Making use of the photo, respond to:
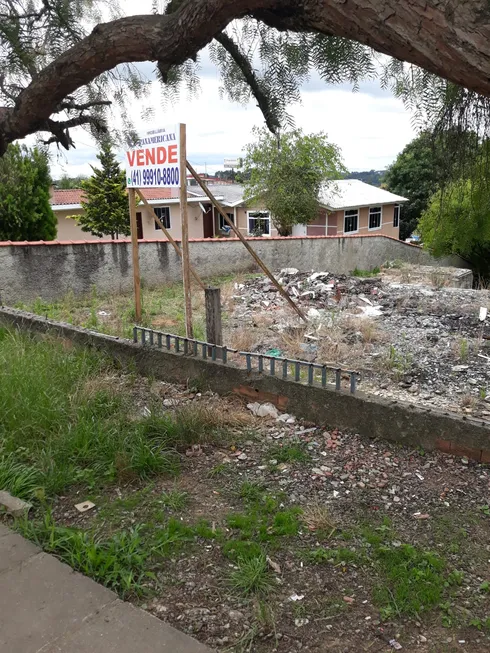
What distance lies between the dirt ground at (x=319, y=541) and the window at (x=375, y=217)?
26297mm

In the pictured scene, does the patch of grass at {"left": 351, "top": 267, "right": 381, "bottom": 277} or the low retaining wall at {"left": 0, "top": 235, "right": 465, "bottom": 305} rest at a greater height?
the low retaining wall at {"left": 0, "top": 235, "right": 465, "bottom": 305}

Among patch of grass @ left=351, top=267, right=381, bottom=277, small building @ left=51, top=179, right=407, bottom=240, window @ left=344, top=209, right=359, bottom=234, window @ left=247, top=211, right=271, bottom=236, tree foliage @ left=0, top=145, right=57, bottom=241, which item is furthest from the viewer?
window @ left=247, top=211, right=271, bottom=236

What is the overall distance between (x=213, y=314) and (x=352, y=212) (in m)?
23.3

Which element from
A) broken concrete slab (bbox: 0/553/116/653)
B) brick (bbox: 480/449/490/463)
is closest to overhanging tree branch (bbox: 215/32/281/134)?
brick (bbox: 480/449/490/463)

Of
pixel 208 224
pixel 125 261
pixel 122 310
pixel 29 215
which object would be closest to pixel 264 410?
pixel 122 310

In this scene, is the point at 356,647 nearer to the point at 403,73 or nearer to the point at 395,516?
the point at 395,516

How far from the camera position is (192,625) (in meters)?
2.19

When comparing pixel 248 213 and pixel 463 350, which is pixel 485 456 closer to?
pixel 463 350

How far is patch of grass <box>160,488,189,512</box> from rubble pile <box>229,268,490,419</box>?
95.1 inches

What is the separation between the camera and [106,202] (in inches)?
963

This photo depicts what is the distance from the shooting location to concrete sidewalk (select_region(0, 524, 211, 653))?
2020 millimetres

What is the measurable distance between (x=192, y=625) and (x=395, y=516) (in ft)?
4.36

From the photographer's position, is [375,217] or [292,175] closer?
[292,175]

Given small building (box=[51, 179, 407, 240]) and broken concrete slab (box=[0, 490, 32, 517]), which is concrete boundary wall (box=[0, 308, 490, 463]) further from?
small building (box=[51, 179, 407, 240])
